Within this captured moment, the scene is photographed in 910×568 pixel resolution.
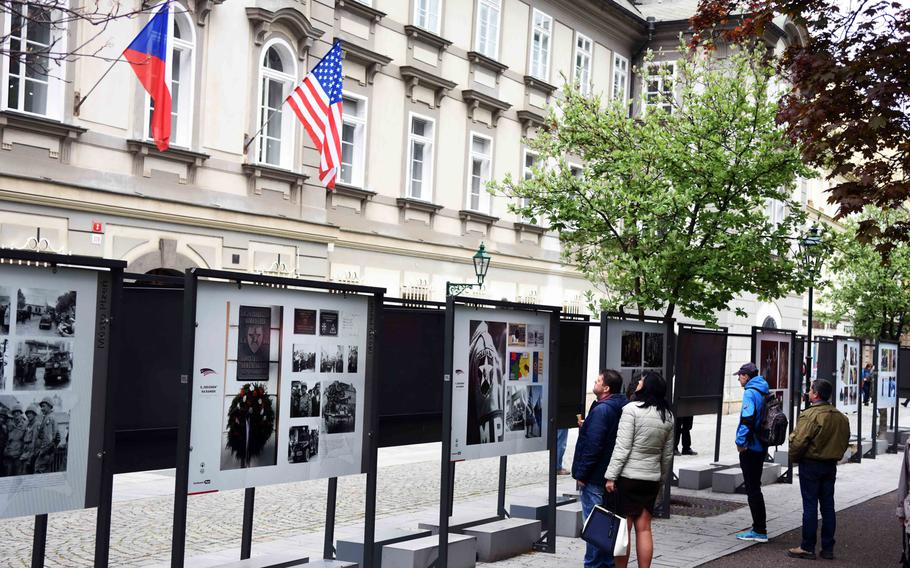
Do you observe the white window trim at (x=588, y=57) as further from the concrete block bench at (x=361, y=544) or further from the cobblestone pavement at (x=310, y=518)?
the concrete block bench at (x=361, y=544)

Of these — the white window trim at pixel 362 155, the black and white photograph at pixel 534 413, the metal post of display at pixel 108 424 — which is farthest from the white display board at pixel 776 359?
the metal post of display at pixel 108 424

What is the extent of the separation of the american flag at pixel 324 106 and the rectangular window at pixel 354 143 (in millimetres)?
3711

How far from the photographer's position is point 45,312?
574 centimetres

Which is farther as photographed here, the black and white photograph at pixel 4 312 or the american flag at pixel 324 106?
the american flag at pixel 324 106

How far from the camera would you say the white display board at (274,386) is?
6738 mm

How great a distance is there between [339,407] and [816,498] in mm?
6216

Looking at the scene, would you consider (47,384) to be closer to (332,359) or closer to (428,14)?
(332,359)

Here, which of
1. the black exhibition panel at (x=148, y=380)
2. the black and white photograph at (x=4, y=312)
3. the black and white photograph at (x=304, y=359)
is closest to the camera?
the black and white photograph at (x=4, y=312)

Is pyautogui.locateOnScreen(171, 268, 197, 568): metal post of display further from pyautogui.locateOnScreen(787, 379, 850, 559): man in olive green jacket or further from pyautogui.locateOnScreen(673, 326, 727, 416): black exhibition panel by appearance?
pyautogui.locateOnScreen(673, 326, 727, 416): black exhibition panel

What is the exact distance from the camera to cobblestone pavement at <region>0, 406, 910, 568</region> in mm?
10844

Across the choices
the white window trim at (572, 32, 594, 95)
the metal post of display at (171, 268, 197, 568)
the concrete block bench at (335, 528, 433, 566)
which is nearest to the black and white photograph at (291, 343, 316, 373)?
the metal post of display at (171, 268, 197, 568)

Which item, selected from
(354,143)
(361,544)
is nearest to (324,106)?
(354,143)

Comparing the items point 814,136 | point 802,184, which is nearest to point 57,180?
point 814,136

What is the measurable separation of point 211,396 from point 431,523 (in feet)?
14.8
